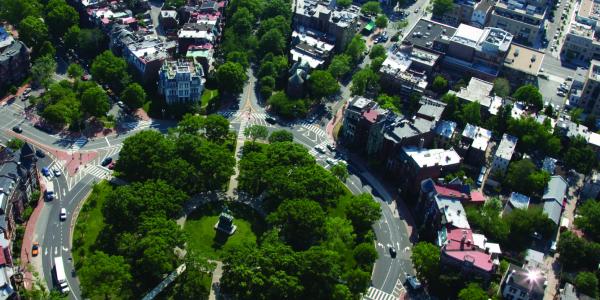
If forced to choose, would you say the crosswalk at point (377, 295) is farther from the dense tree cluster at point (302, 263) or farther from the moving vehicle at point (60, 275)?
the moving vehicle at point (60, 275)

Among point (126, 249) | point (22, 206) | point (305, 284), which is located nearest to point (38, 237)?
point (22, 206)

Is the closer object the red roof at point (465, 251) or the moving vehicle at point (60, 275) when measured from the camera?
the moving vehicle at point (60, 275)

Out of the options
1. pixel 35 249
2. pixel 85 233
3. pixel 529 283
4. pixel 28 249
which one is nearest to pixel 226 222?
pixel 85 233

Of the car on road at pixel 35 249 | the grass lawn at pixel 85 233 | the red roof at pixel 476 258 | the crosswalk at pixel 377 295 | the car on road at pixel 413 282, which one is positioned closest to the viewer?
the red roof at pixel 476 258

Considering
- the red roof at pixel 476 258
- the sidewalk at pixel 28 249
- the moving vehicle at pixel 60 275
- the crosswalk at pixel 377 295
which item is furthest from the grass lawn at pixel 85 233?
the red roof at pixel 476 258

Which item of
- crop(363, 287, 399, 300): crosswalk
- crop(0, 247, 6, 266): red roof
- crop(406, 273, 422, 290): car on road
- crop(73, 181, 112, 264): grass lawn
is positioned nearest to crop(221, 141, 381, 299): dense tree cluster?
crop(363, 287, 399, 300): crosswalk
